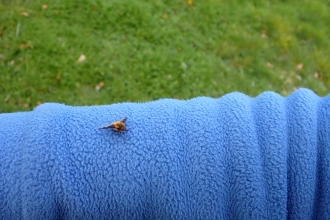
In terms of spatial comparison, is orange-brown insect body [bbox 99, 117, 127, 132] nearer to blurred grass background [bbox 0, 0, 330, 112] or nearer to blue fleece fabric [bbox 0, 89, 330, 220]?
blue fleece fabric [bbox 0, 89, 330, 220]

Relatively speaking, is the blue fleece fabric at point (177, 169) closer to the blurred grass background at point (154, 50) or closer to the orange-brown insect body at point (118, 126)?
the orange-brown insect body at point (118, 126)

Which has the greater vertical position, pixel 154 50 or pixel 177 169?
pixel 177 169

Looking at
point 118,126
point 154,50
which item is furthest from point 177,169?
point 154,50

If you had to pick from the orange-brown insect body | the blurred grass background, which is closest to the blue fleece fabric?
the orange-brown insect body

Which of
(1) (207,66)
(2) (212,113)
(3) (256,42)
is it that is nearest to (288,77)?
(3) (256,42)

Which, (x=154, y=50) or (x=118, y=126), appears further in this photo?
(x=154, y=50)

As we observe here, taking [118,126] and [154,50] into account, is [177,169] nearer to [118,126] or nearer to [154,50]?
[118,126]

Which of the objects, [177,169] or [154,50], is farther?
[154,50]
